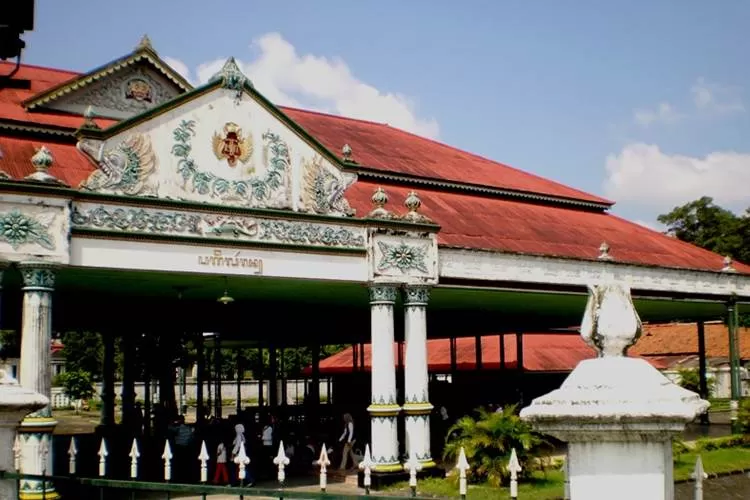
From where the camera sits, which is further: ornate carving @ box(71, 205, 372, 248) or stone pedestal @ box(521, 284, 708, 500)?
ornate carving @ box(71, 205, 372, 248)

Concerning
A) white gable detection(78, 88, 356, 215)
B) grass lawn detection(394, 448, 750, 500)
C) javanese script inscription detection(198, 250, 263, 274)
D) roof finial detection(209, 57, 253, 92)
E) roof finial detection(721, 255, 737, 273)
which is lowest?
grass lawn detection(394, 448, 750, 500)

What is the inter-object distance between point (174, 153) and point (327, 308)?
8353 millimetres

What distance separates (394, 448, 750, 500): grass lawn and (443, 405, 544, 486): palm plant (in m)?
0.28

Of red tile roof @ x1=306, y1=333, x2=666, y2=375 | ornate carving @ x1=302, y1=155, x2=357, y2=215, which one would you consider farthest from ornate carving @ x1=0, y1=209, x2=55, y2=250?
red tile roof @ x1=306, y1=333, x2=666, y2=375

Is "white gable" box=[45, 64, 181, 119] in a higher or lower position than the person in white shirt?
higher

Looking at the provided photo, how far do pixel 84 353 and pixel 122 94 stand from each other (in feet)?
155

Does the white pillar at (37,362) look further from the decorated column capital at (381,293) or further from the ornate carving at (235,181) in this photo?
the decorated column capital at (381,293)

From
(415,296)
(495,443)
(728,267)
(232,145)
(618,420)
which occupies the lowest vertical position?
(495,443)

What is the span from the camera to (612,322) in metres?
4.16

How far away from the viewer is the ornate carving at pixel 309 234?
14.9m

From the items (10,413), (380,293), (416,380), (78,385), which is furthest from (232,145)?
(78,385)

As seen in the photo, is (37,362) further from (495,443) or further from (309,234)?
(495,443)

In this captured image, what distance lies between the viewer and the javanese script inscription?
46.5 feet

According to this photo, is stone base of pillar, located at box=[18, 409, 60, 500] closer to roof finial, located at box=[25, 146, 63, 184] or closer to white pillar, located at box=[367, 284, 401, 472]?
roof finial, located at box=[25, 146, 63, 184]
